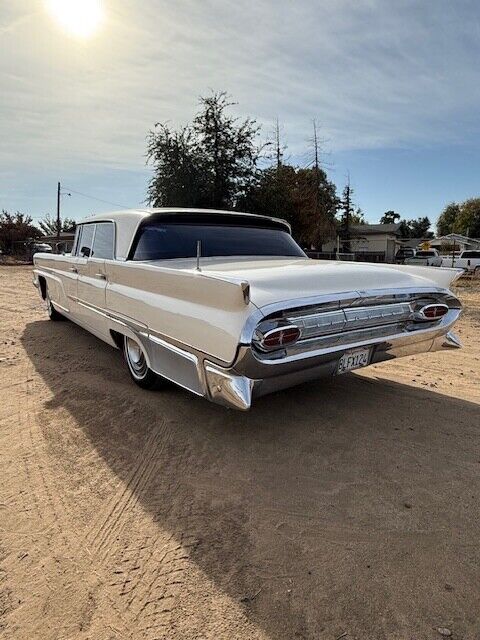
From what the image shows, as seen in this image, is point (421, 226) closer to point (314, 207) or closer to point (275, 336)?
point (314, 207)

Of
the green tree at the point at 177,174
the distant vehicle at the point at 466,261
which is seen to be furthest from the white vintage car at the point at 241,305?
the distant vehicle at the point at 466,261

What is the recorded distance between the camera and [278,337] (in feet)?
8.59

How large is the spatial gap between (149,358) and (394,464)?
1.93m

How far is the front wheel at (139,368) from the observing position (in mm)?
3893

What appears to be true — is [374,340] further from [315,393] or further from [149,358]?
[149,358]

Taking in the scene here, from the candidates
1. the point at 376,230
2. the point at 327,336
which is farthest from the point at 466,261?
the point at 327,336

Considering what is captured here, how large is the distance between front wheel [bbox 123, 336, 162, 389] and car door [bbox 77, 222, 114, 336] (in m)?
0.48

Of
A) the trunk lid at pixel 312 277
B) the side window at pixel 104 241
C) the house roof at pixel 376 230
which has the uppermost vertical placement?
the house roof at pixel 376 230

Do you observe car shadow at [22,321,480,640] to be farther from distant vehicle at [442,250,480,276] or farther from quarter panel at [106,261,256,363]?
distant vehicle at [442,250,480,276]

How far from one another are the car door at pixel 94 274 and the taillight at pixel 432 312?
289cm

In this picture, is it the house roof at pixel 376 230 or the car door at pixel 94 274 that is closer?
the car door at pixel 94 274

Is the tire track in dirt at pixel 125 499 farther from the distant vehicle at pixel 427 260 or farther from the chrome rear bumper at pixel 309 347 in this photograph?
the distant vehicle at pixel 427 260

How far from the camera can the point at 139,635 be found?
166 centimetres

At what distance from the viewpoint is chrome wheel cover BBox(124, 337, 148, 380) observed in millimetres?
3954
